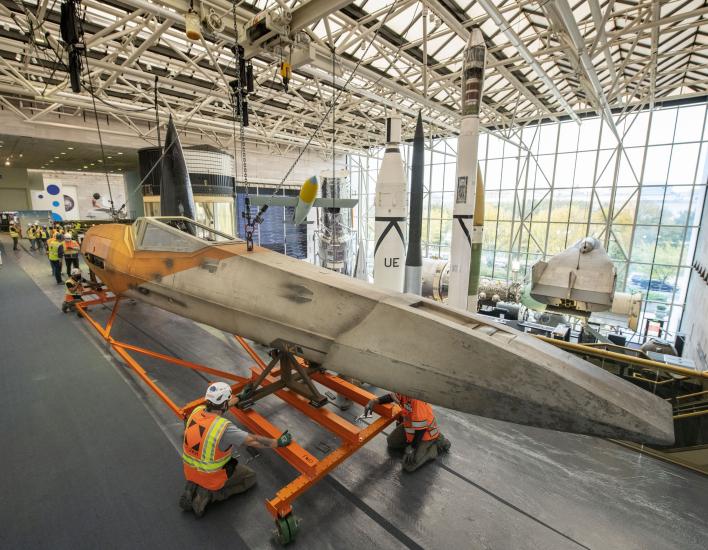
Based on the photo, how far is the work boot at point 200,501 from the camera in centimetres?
304

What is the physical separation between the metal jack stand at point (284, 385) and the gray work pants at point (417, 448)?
944 millimetres

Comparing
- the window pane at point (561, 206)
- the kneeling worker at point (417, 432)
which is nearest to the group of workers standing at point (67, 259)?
the kneeling worker at point (417, 432)

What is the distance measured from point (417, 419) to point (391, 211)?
662 cm

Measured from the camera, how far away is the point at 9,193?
3000cm

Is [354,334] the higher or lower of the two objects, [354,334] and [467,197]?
the lower

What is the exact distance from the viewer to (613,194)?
19344 mm

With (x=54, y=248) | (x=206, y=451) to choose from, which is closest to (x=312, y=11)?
(x=206, y=451)

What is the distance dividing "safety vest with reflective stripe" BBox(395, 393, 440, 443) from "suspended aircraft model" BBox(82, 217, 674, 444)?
1278 millimetres

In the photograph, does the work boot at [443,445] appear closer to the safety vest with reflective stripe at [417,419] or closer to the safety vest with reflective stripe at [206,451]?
the safety vest with reflective stripe at [417,419]

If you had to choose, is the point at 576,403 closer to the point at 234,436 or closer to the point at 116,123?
the point at 234,436

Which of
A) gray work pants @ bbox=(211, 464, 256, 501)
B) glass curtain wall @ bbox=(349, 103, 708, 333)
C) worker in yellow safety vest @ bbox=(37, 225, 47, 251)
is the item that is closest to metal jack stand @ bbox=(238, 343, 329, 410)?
gray work pants @ bbox=(211, 464, 256, 501)

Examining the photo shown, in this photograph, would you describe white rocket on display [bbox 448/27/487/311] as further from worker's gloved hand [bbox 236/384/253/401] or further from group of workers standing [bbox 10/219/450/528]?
worker's gloved hand [bbox 236/384/253/401]

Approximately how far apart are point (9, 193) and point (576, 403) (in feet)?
143

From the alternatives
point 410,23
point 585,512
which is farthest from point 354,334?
point 410,23
